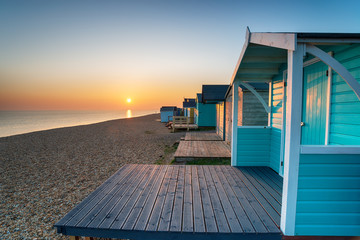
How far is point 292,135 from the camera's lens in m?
1.86

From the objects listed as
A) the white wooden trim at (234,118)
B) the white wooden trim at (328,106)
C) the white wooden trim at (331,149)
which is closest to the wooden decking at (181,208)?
the white wooden trim at (234,118)

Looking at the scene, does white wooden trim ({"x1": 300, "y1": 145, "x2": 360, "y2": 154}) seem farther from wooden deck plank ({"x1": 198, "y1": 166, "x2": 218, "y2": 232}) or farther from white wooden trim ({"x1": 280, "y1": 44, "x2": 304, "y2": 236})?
wooden deck plank ({"x1": 198, "y1": 166, "x2": 218, "y2": 232})

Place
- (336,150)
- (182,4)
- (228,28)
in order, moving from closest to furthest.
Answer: (336,150), (228,28), (182,4)

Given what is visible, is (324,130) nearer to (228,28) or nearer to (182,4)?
(228,28)

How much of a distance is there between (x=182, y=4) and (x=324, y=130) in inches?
369

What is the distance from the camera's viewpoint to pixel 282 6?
722 cm

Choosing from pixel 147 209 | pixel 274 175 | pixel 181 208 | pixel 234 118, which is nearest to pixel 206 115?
pixel 234 118

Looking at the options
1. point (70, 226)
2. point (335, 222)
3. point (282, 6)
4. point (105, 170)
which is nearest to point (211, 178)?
point (335, 222)

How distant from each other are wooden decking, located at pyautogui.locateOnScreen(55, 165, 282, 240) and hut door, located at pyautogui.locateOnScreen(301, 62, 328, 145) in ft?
4.05

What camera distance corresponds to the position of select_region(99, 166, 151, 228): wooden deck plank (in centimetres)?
216

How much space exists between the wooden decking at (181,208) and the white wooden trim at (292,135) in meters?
0.29

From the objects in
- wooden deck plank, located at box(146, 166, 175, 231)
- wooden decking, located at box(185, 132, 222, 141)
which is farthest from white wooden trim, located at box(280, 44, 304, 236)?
wooden decking, located at box(185, 132, 222, 141)

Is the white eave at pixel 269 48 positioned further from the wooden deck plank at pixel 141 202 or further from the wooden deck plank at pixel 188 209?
the wooden deck plank at pixel 141 202

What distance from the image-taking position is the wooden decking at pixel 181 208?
203cm
